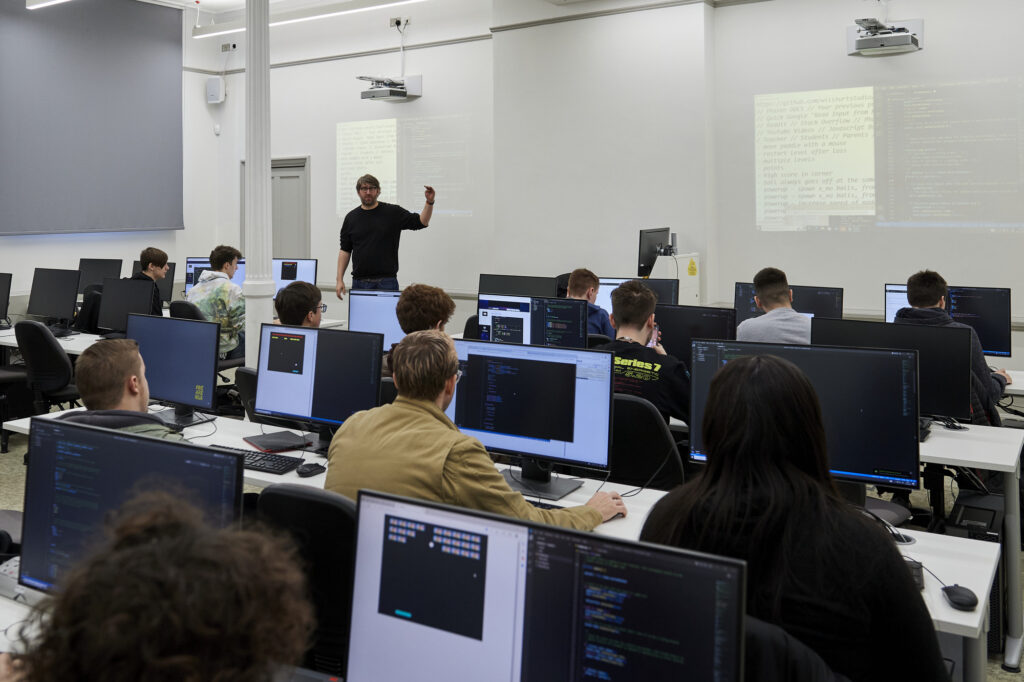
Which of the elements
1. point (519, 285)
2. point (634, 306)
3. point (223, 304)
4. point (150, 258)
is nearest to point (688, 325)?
point (634, 306)

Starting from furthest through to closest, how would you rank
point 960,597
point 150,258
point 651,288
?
point 150,258 → point 651,288 → point 960,597

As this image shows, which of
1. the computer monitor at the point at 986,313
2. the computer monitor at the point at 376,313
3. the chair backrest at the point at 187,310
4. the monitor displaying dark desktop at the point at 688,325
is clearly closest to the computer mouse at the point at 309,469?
the computer monitor at the point at 376,313

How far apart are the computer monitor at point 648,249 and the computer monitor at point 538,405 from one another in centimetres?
378

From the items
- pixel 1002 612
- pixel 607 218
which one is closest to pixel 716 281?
pixel 607 218

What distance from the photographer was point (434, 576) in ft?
4.50

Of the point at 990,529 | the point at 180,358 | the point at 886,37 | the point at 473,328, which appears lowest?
the point at 990,529

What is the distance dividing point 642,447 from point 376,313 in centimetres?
251

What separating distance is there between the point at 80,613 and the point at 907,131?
702 centimetres

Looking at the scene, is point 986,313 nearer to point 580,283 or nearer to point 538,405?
point 580,283

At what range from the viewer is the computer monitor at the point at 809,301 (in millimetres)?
5484

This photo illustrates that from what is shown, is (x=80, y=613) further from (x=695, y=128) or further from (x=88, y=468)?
(x=695, y=128)

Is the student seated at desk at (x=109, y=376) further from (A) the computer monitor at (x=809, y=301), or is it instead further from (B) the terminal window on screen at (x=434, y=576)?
(A) the computer monitor at (x=809, y=301)

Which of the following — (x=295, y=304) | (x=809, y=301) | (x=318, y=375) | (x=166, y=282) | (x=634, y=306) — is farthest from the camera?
(x=166, y=282)

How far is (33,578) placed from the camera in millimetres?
1959
